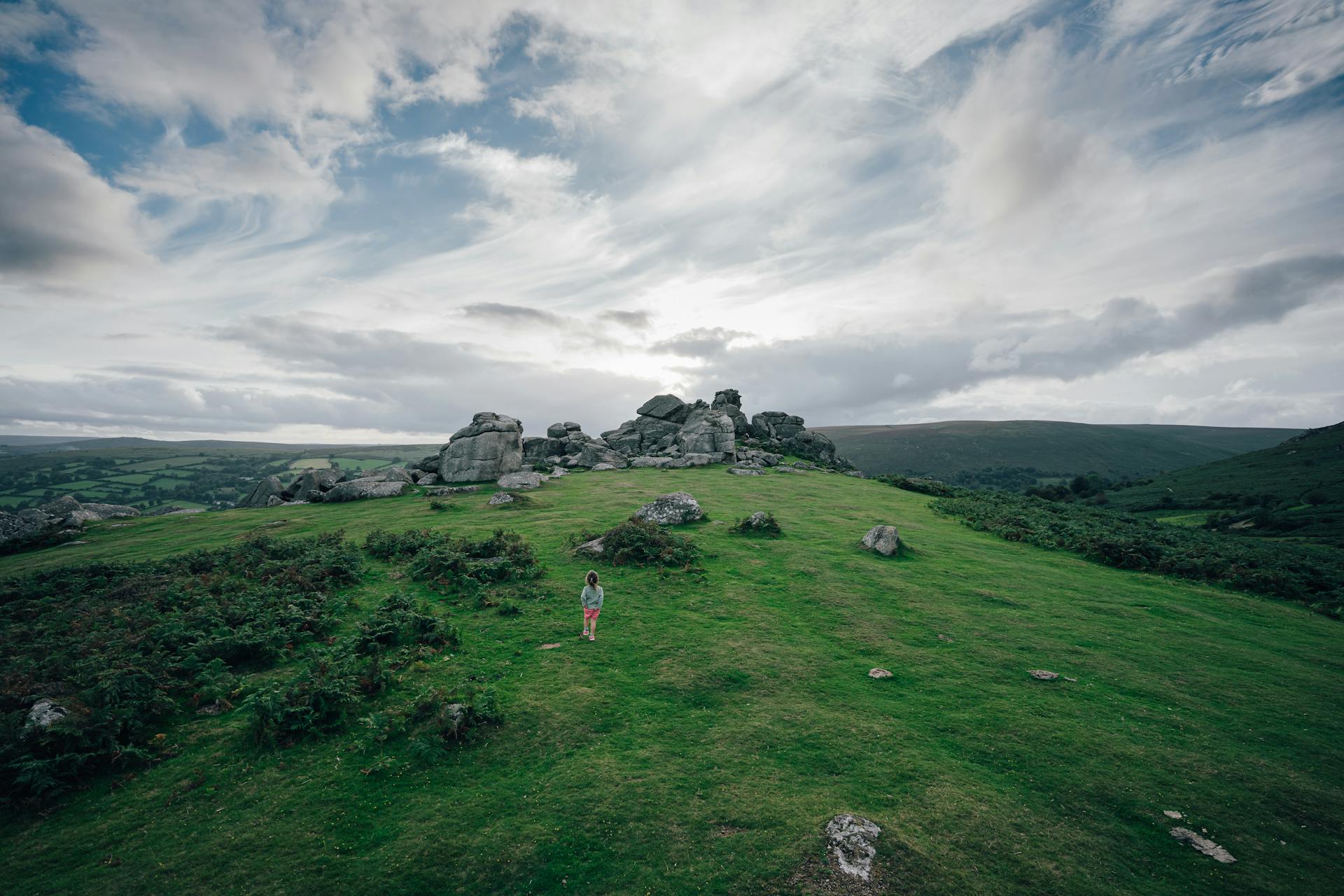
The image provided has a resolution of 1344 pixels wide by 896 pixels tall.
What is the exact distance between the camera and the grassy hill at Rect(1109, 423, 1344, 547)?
73.1 m

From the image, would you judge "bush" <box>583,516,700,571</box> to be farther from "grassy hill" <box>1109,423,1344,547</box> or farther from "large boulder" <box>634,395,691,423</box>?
"grassy hill" <box>1109,423,1344,547</box>

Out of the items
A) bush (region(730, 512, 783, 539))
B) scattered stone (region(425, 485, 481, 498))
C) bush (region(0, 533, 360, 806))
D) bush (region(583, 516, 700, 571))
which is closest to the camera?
bush (region(0, 533, 360, 806))

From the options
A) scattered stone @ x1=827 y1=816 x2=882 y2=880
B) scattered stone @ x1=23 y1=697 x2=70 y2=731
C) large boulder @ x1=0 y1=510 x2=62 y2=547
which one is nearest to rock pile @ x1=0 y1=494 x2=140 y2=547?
large boulder @ x1=0 y1=510 x2=62 y2=547

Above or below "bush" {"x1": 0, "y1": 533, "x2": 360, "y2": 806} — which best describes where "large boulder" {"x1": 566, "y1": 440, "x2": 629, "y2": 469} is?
above

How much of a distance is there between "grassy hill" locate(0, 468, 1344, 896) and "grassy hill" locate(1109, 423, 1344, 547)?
7692cm

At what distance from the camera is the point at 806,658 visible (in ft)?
56.9

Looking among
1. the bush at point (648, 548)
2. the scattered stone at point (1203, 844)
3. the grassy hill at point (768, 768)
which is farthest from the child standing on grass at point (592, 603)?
the scattered stone at point (1203, 844)

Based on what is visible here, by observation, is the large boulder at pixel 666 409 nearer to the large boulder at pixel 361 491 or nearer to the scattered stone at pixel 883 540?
the large boulder at pixel 361 491

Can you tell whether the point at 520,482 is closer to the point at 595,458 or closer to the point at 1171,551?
the point at 595,458

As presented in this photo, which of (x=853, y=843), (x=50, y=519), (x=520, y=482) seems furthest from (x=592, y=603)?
(x=50, y=519)

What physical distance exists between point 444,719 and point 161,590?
1837 centimetres

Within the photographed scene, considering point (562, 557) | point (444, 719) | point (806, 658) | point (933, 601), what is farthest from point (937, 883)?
point (562, 557)

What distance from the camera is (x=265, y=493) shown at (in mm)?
54906

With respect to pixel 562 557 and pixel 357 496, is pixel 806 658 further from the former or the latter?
pixel 357 496
